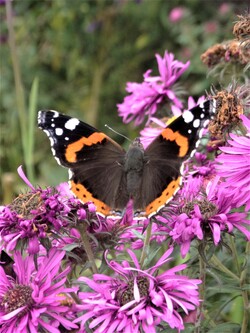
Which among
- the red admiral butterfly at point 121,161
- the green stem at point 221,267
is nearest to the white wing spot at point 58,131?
the red admiral butterfly at point 121,161

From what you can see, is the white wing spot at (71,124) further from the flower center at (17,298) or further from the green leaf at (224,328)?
the green leaf at (224,328)

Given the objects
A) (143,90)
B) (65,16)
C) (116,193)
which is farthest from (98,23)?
(116,193)

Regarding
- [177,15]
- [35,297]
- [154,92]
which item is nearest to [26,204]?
[35,297]

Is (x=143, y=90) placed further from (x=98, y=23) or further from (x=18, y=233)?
(x=98, y=23)

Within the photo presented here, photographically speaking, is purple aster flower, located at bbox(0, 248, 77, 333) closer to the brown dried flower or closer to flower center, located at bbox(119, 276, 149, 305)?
flower center, located at bbox(119, 276, 149, 305)

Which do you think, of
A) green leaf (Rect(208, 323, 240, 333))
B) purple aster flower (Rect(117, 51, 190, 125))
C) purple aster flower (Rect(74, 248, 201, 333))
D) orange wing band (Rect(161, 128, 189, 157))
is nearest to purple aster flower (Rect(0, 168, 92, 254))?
purple aster flower (Rect(74, 248, 201, 333))
